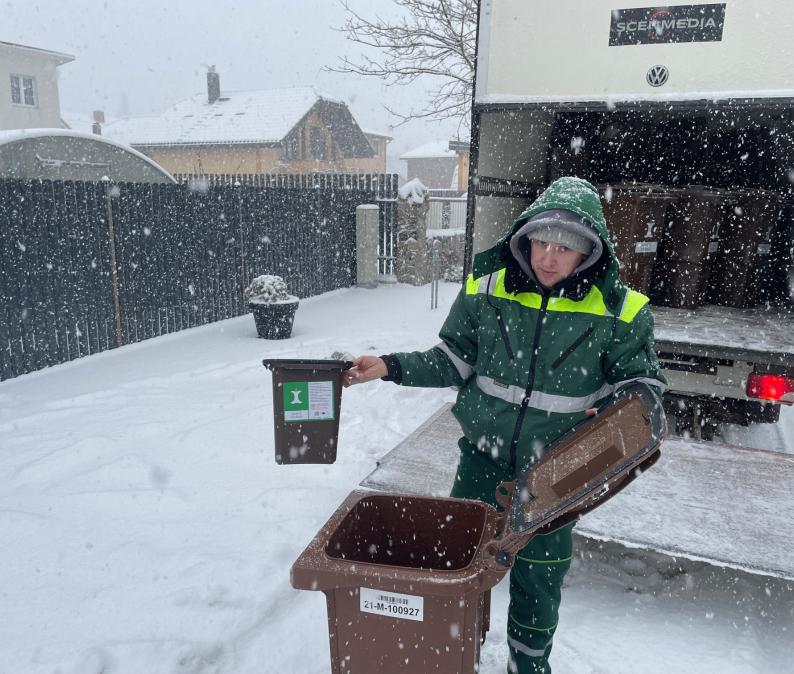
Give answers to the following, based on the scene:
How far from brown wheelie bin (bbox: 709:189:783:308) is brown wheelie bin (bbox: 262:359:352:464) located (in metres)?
4.37

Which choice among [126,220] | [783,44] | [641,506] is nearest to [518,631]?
[641,506]

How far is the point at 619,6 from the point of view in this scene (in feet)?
12.7

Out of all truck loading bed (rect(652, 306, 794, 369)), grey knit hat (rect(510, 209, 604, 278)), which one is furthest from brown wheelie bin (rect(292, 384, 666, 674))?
truck loading bed (rect(652, 306, 794, 369))

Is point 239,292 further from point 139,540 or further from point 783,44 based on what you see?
point 783,44

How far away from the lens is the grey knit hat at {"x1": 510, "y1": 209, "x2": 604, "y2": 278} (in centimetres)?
190

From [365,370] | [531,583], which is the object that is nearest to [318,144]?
[365,370]

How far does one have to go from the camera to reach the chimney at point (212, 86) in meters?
37.1

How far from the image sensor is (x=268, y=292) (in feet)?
25.5

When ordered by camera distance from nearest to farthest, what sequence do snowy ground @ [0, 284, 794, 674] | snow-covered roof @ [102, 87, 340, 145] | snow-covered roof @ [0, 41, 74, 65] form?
snowy ground @ [0, 284, 794, 674] → snow-covered roof @ [0, 41, 74, 65] → snow-covered roof @ [102, 87, 340, 145]

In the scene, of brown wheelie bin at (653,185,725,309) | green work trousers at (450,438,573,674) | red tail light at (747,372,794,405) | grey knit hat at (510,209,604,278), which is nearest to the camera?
grey knit hat at (510,209,604,278)

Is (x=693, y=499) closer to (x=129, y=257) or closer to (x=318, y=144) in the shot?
(x=129, y=257)

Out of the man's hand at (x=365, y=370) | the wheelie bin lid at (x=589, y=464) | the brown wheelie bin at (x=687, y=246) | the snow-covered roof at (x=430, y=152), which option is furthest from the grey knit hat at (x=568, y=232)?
the snow-covered roof at (x=430, y=152)

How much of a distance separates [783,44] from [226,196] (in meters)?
7.11

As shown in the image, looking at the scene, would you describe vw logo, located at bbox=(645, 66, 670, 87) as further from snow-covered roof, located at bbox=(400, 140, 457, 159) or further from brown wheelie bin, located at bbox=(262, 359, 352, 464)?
snow-covered roof, located at bbox=(400, 140, 457, 159)
